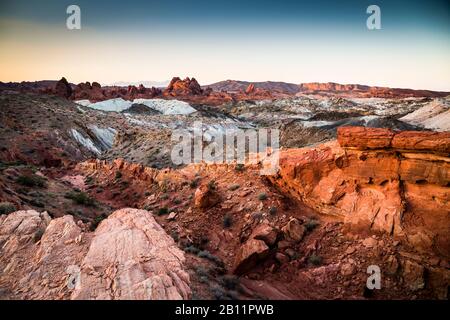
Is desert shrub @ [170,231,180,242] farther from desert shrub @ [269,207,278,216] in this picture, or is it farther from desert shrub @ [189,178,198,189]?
desert shrub @ [189,178,198,189]

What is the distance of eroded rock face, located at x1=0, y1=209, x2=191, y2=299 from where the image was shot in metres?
4.94

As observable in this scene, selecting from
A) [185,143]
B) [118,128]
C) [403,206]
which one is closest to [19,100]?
[118,128]

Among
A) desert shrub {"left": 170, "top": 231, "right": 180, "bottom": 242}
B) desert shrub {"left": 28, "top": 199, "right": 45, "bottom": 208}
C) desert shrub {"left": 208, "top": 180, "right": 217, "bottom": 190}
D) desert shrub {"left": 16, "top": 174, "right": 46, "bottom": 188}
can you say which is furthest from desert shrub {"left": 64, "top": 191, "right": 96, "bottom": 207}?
desert shrub {"left": 208, "top": 180, "right": 217, "bottom": 190}

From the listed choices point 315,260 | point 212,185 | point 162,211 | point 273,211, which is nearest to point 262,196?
point 273,211

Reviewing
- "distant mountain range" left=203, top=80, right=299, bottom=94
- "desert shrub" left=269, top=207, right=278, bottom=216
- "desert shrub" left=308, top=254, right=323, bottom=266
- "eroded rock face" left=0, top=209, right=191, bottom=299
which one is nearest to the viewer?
"eroded rock face" left=0, top=209, right=191, bottom=299

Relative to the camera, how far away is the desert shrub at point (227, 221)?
9680 mm

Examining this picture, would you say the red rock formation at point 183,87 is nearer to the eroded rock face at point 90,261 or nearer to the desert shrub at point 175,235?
the desert shrub at point 175,235

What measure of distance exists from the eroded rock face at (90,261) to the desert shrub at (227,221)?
2987 mm

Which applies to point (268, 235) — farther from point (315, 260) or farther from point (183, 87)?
point (183, 87)

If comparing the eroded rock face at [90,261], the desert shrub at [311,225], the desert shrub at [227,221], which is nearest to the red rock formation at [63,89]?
the eroded rock face at [90,261]

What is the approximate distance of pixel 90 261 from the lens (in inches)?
224

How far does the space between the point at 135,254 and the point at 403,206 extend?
6.41 meters

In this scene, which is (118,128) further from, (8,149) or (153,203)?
(153,203)

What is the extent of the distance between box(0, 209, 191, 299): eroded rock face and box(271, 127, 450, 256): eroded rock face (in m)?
4.86
